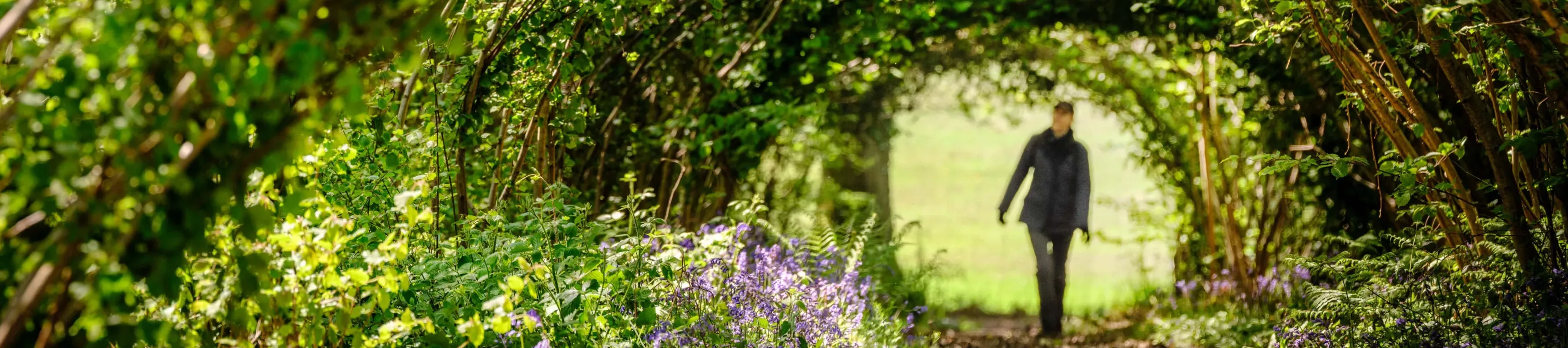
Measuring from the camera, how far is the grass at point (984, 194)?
9.06 meters

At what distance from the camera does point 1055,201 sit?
4.94m

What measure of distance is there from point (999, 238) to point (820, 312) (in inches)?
384

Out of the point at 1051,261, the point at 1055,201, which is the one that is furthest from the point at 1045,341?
the point at 1055,201

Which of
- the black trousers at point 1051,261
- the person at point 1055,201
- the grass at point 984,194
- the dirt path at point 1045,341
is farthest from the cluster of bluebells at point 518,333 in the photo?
the grass at point 984,194

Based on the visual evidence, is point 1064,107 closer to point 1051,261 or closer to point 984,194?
point 1051,261

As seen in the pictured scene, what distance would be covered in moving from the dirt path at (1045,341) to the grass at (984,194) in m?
1.76

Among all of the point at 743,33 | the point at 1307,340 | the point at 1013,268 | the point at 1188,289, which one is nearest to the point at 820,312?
the point at 1307,340

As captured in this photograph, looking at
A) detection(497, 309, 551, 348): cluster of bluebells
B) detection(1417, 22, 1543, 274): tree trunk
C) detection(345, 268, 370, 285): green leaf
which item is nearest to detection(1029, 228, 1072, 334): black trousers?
detection(1417, 22, 1543, 274): tree trunk

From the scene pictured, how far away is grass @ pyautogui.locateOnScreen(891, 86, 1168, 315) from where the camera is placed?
9.06 meters

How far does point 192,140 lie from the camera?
1131 millimetres

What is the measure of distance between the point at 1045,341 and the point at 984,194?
7985mm

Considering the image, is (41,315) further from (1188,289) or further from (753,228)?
(1188,289)

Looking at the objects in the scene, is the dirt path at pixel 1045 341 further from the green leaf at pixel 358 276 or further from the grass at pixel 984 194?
the green leaf at pixel 358 276

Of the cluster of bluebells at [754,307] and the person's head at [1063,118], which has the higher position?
the cluster of bluebells at [754,307]
